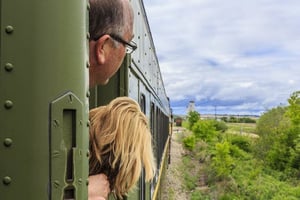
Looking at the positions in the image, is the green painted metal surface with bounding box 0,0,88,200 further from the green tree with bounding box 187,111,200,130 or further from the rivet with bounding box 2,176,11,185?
the green tree with bounding box 187,111,200,130

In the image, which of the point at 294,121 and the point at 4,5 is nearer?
the point at 4,5

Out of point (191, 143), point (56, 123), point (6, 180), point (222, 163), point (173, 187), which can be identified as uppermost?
point (56, 123)

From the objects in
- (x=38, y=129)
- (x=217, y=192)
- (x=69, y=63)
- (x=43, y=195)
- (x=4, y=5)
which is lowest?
(x=217, y=192)

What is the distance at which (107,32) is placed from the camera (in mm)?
1390

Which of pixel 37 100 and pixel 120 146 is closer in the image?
pixel 37 100

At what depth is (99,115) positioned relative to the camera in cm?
158

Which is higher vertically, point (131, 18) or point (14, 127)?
point (131, 18)

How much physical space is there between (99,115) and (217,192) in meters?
17.0

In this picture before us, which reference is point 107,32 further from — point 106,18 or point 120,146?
point 120,146

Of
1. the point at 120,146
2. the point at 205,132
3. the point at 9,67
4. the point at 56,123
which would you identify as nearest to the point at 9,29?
the point at 9,67

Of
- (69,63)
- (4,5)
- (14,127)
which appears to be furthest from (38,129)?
(4,5)

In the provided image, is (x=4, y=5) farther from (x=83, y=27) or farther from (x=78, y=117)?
(x=78, y=117)

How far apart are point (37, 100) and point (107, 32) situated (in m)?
0.44

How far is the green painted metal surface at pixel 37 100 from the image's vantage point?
999 mm
